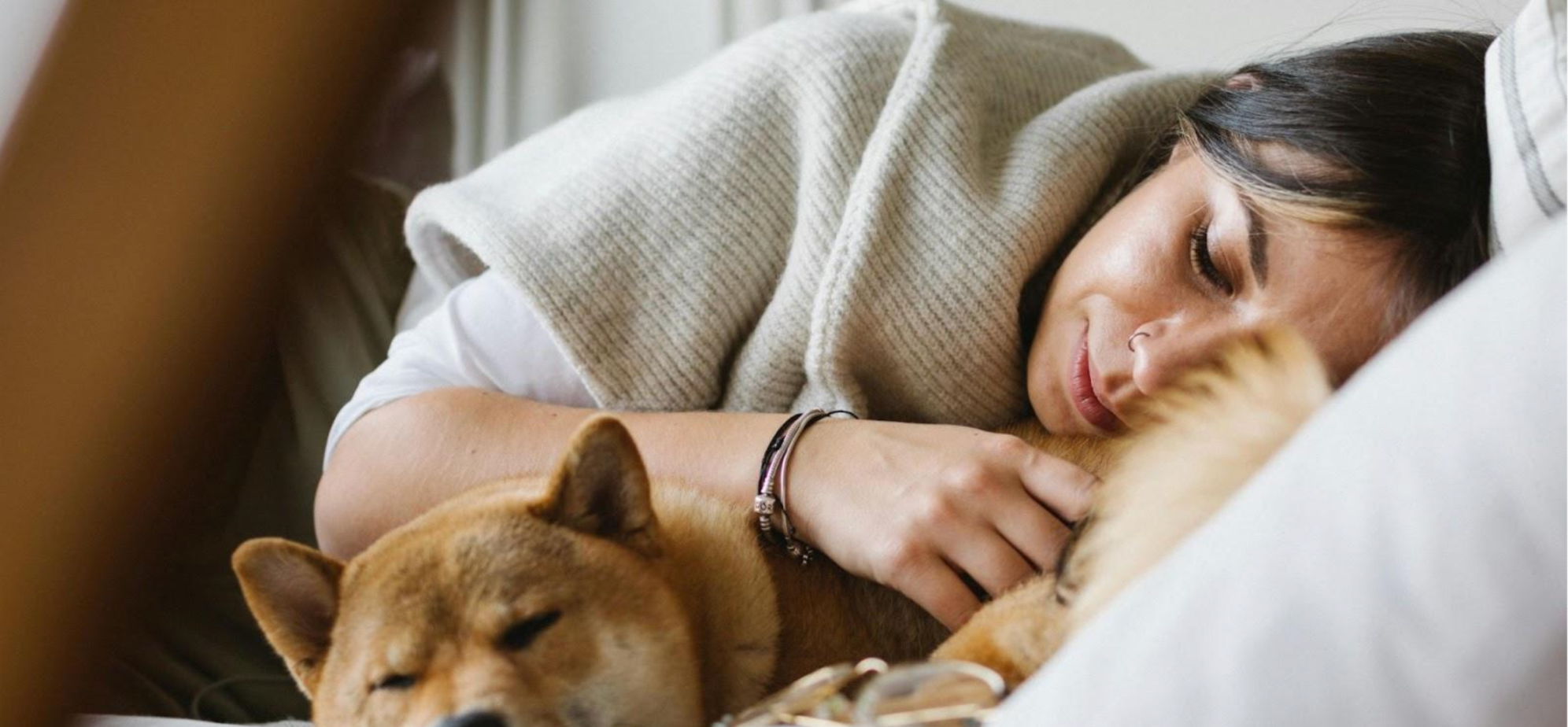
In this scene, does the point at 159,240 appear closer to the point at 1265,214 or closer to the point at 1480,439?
the point at 1480,439

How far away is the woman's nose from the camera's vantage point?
0.71 meters

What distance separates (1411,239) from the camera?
0.71 metres

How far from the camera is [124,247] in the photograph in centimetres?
40

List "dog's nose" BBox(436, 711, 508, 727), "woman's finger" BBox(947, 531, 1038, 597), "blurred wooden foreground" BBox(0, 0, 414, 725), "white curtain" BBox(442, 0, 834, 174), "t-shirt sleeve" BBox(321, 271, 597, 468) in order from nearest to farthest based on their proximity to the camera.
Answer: "blurred wooden foreground" BBox(0, 0, 414, 725) < "dog's nose" BBox(436, 711, 508, 727) < "woman's finger" BBox(947, 531, 1038, 597) < "t-shirt sleeve" BBox(321, 271, 597, 468) < "white curtain" BBox(442, 0, 834, 174)

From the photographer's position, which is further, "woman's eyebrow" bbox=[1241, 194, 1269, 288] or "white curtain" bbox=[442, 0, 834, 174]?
"white curtain" bbox=[442, 0, 834, 174]

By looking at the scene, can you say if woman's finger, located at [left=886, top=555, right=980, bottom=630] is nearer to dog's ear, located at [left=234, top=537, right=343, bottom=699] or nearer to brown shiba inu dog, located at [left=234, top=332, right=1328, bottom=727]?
brown shiba inu dog, located at [left=234, top=332, right=1328, bottom=727]

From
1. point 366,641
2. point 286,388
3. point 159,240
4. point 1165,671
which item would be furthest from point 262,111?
point 286,388

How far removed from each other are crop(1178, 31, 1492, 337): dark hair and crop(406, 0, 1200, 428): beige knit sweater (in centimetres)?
16

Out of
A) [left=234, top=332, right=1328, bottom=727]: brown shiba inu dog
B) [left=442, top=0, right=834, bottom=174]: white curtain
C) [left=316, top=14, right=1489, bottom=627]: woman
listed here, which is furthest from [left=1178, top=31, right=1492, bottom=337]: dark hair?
[left=442, top=0, right=834, bottom=174]: white curtain

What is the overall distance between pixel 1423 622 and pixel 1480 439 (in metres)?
0.07

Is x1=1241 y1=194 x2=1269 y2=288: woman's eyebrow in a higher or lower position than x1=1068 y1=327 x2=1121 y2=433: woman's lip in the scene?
higher

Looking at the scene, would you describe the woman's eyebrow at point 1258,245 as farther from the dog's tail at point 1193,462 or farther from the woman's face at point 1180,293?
the dog's tail at point 1193,462

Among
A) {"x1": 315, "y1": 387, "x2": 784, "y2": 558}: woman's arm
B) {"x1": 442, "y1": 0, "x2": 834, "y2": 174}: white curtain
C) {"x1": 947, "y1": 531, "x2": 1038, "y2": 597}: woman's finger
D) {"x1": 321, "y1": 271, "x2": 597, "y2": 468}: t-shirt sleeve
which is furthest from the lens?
{"x1": 442, "y1": 0, "x2": 834, "y2": 174}: white curtain

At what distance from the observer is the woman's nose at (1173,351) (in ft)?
2.33
